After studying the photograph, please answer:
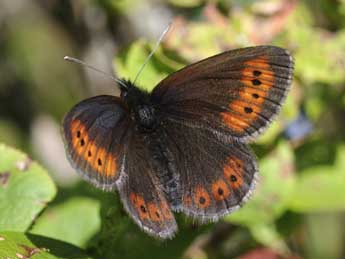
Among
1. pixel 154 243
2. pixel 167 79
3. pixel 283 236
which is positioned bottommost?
pixel 283 236

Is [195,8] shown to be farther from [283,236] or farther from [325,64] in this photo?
[283,236]

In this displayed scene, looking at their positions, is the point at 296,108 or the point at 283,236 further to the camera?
the point at 283,236

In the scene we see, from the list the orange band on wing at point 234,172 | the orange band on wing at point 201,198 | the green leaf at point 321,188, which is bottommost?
the green leaf at point 321,188

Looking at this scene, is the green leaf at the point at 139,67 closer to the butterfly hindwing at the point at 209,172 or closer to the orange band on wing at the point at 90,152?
the butterfly hindwing at the point at 209,172

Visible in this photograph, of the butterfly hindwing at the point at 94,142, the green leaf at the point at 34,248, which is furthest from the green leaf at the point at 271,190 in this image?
the green leaf at the point at 34,248

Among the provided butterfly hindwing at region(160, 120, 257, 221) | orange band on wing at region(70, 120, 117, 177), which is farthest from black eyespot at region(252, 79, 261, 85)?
orange band on wing at region(70, 120, 117, 177)

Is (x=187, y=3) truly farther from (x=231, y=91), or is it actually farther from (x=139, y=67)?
(x=231, y=91)

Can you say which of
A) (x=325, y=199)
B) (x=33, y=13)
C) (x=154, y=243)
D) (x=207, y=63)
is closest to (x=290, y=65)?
(x=207, y=63)

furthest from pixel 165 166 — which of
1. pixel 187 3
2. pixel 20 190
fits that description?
pixel 187 3
